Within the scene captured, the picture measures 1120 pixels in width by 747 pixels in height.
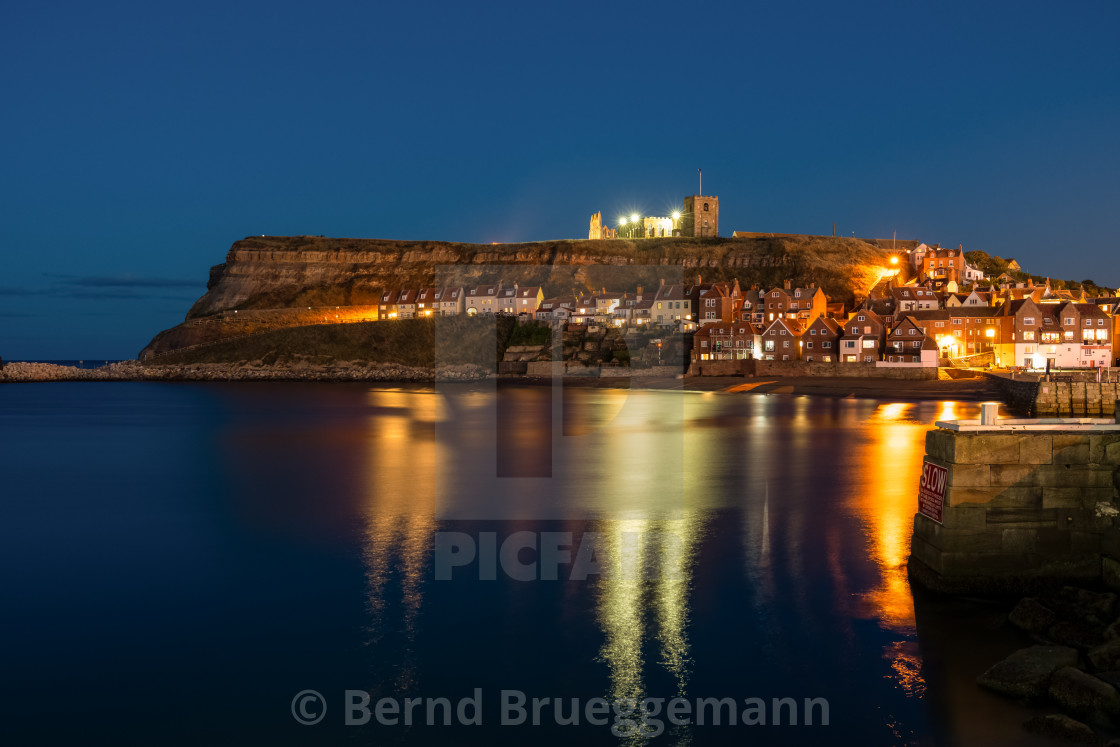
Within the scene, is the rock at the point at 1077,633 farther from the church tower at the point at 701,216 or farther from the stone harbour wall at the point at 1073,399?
the church tower at the point at 701,216

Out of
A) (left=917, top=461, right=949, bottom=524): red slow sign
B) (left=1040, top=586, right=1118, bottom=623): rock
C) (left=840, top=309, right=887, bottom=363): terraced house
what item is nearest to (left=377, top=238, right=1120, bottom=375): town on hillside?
(left=840, top=309, right=887, bottom=363): terraced house

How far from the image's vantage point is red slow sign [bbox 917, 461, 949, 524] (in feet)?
35.2

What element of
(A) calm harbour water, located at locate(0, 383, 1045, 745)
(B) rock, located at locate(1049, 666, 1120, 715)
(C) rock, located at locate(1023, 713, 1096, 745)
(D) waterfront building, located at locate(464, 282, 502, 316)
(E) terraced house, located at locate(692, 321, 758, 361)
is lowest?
(A) calm harbour water, located at locate(0, 383, 1045, 745)

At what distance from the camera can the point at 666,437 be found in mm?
35656

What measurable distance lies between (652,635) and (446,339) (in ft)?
313

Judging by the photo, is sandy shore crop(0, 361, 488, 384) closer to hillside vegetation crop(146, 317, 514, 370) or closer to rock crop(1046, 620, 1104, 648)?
hillside vegetation crop(146, 317, 514, 370)

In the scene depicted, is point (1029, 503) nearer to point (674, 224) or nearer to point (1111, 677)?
point (1111, 677)

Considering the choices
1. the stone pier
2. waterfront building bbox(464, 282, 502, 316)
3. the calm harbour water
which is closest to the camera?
the calm harbour water

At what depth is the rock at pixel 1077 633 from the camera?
898 centimetres

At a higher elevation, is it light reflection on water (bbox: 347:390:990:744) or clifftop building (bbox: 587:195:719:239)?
clifftop building (bbox: 587:195:719:239)

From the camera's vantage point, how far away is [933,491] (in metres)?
11.0

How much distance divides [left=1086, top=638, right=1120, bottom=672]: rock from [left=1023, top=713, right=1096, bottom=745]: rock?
1142 mm

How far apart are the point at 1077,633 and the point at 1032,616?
2.17 ft

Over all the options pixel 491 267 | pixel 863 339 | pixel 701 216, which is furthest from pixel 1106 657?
pixel 701 216
